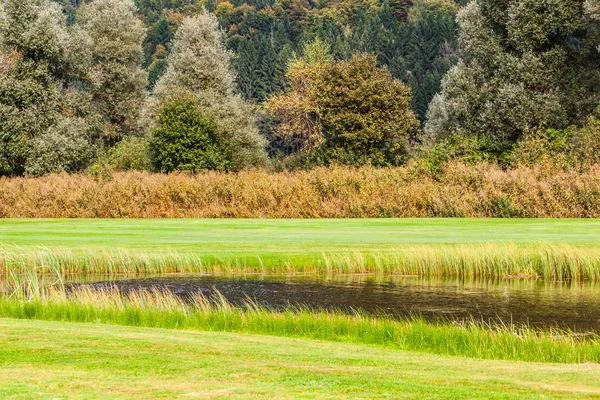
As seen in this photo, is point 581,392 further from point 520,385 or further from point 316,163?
point 316,163

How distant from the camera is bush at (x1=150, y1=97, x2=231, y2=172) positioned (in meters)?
51.8

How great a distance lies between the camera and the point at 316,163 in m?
53.4

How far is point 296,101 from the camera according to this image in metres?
62.2

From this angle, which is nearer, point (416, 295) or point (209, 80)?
point (416, 295)

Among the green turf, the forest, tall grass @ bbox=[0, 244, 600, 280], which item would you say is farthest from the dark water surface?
the forest

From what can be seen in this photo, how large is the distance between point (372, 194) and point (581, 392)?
28400mm

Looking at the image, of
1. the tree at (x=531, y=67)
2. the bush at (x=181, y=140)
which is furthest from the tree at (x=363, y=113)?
the bush at (x=181, y=140)

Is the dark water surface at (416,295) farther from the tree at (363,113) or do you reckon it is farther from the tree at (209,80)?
the tree at (209,80)

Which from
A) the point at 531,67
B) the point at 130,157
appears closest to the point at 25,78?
the point at 130,157

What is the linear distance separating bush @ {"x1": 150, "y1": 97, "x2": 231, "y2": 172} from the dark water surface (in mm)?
32322

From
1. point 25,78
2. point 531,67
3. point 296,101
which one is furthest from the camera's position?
point 296,101

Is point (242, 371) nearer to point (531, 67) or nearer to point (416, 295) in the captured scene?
point (416, 295)

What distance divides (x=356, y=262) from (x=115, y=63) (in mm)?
46928

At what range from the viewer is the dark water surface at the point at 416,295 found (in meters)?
15.1
